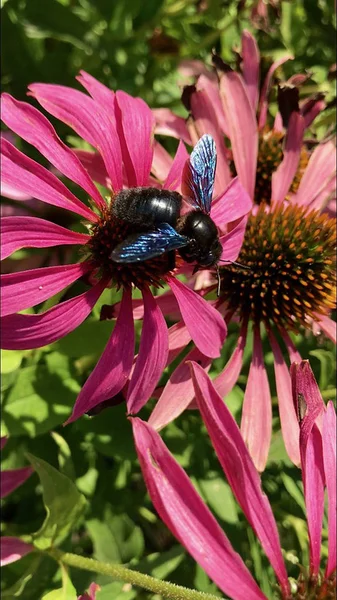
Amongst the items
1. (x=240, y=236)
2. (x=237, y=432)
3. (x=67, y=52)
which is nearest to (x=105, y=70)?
(x=67, y=52)

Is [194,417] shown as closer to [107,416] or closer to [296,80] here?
[107,416]

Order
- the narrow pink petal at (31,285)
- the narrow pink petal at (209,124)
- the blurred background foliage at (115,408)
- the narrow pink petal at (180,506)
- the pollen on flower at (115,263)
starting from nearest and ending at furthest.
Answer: the narrow pink petal at (180,506)
the narrow pink petal at (31,285)
the pollen on flower at (115,263)
the blurred background foliage at (115,408)
the narrow pink petal at (209,124)

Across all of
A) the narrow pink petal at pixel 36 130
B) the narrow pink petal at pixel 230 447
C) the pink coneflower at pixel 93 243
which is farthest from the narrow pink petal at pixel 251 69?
the narrow pink petal at pixel 230 447

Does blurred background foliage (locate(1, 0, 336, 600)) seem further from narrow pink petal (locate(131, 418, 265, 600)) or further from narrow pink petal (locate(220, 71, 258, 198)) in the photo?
narrow pink petal (locate(131, 418, 265, 600))

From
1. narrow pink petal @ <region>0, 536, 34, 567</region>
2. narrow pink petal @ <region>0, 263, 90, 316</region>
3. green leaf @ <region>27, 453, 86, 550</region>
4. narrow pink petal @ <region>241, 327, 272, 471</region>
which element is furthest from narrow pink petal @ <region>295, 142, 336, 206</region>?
narrow pink petal @ <region>0, 536, 34, 567</region>

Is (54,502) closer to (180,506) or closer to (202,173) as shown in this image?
(180,506)

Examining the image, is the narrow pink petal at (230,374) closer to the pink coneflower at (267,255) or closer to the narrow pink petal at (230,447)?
the pink coneflower at (267,255)
